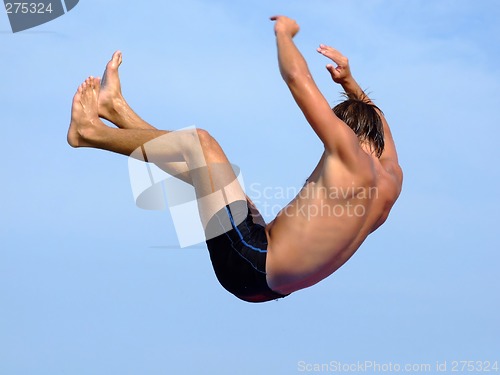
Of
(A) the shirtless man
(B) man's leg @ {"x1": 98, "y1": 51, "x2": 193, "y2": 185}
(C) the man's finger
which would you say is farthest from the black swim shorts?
(C) the man's finger

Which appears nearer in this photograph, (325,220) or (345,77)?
(325,220)

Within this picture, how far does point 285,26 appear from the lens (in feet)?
23.4

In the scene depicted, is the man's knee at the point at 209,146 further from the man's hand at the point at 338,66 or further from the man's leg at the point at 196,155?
the man's hand at the point at 338,66

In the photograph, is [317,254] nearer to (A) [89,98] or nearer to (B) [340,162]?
(B) [340,162]

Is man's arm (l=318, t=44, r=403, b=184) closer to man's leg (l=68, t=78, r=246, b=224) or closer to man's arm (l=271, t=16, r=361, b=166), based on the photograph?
man's arm (l=271, t=16, r=361, b=166)

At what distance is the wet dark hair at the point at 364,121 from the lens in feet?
24.8

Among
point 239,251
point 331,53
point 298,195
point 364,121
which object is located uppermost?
point 331,53

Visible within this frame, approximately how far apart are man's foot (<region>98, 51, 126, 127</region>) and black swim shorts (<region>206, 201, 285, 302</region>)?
64.4 inches

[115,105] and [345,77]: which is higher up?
[115,105]

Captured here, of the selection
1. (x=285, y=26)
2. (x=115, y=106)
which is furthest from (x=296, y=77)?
(x=115, y=106)

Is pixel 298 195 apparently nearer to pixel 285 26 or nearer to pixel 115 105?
pixel 285 26

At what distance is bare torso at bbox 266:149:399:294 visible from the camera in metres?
7.12

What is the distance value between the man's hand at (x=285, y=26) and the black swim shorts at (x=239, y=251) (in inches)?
55.6

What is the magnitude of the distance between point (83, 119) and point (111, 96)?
2.10 feet
